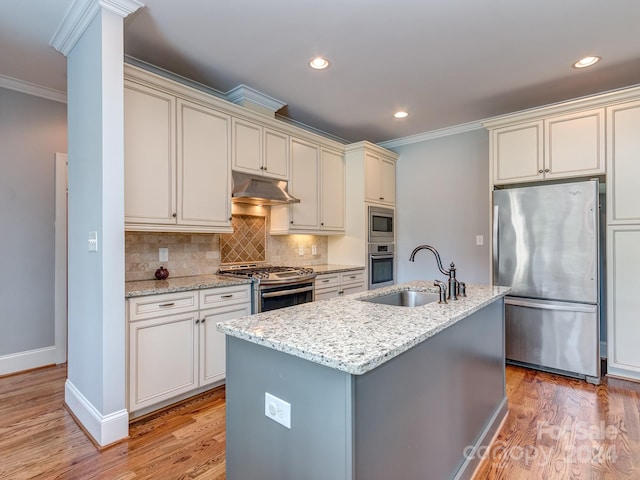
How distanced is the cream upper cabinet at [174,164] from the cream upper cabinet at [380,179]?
189 cm

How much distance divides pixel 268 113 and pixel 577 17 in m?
2.46

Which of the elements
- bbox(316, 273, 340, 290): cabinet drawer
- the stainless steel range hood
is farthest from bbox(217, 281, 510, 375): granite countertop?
bbox(316, 273, 340, 290): cabinet drawer

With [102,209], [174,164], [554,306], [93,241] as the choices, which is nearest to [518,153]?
[554,306]

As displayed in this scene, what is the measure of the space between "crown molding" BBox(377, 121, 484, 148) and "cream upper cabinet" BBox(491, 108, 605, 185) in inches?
25.1

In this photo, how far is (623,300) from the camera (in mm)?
2904

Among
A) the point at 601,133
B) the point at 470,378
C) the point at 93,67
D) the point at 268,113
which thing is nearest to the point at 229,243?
the point at 268,113

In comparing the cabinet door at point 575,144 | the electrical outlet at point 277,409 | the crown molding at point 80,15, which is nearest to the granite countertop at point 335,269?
the cabinet door at point 575,144

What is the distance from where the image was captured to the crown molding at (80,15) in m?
1.96

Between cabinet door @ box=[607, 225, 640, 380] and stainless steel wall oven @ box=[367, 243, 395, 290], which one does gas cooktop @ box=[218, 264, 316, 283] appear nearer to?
stainless steel wall oven @ box=[367, 243, 395, 290]

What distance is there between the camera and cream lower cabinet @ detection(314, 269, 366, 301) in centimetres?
354

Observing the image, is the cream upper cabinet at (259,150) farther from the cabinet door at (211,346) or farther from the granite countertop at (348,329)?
the granite countertop at (348,329)

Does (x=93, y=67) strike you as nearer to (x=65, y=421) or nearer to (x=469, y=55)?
(x=65, y=421)

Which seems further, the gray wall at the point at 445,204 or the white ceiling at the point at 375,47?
the gray wall at the point at 445,204

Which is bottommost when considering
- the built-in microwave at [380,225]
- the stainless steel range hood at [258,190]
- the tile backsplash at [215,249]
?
the tile backsplash at [215,249]
